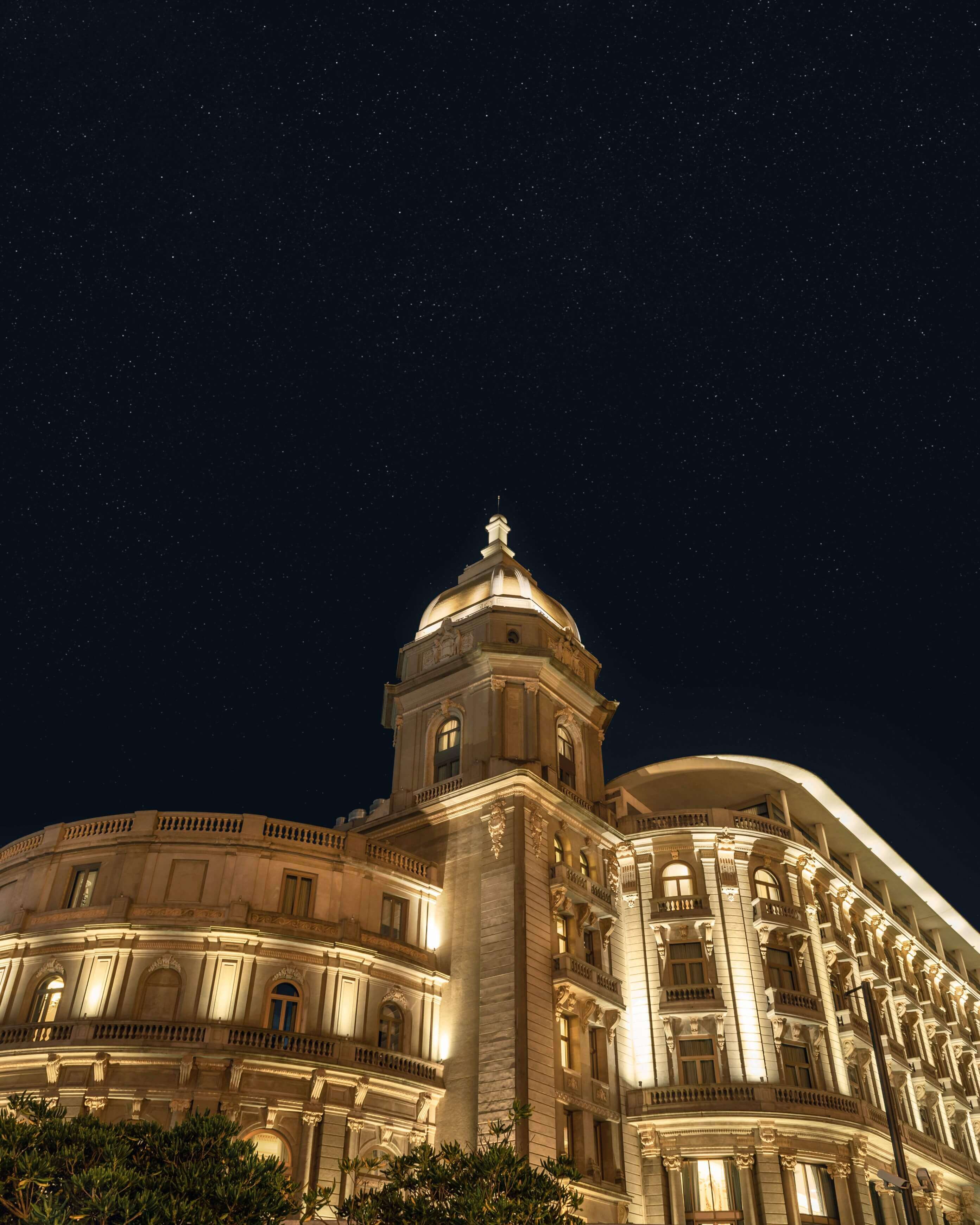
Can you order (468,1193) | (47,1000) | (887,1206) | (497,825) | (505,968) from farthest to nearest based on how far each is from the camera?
(887,1206), (497,825), (505,968), (47,1000), (468,1193)

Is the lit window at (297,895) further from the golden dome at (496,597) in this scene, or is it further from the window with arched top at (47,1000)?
the golden dome at (496,597)

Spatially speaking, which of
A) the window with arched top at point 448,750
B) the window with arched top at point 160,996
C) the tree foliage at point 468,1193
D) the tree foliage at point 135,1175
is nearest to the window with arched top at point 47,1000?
the window with arched top at point 160,996

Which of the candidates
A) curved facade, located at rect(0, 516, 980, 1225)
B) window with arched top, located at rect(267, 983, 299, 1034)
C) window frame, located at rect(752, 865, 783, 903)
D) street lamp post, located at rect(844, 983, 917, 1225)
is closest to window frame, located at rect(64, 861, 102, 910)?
curved facade, located at rect(0, 516, 980, 1225)

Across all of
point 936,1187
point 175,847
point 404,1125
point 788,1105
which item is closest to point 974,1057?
point 936,1187

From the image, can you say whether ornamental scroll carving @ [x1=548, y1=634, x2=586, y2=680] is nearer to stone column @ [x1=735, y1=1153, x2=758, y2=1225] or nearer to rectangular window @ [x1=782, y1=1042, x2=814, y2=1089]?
rectangular window @ [x1=782, y1=1042, x2=814, y2=1089]

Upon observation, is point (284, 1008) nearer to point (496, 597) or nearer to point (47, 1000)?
point (47, 1000)

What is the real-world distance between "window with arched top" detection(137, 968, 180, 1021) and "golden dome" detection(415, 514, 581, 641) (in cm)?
2585

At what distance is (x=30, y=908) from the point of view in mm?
43188

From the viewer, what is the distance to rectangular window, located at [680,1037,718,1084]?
48406 millimetres

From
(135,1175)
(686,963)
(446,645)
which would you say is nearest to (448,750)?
(446,645)

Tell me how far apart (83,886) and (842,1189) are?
3494cm

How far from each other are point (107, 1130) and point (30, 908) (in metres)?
19.4

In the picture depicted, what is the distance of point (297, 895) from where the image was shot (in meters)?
44.1

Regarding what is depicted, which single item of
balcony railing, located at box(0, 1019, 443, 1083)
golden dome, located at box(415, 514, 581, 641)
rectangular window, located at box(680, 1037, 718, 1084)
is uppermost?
golden dome, located at box(415, 514, 581, 641)
